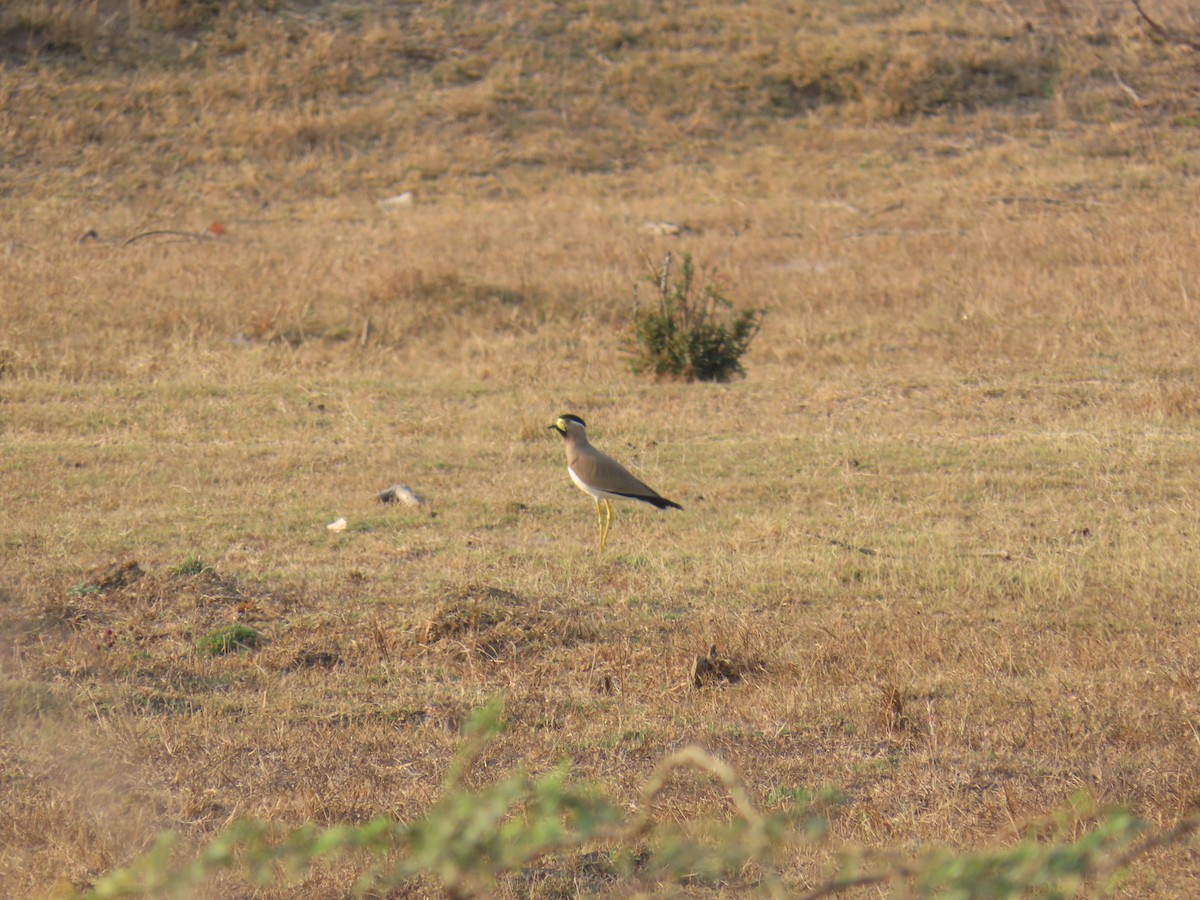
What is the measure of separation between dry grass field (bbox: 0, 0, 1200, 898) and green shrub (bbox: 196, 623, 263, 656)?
119 mm

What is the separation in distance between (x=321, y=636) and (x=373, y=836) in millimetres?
4328

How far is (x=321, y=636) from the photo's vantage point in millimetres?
5766

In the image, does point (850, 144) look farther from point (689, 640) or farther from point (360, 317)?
point (689, 640)

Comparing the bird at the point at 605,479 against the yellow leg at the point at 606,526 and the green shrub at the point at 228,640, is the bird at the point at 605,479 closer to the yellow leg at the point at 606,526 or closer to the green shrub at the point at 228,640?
the yellow leg at the point at 606,526

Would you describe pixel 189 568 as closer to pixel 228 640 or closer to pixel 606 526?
pixel 228 640

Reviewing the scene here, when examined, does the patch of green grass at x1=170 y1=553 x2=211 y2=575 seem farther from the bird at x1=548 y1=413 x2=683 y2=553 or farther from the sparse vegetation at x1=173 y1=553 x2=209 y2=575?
the bird at x1=548 y1=413 x2=683 y2=553

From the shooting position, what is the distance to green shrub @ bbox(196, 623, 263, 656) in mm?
5621

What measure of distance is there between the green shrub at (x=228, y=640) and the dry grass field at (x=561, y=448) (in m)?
0.12

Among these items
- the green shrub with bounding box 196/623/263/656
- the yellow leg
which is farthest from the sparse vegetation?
the yellow leg

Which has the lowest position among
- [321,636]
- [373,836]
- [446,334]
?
[446,334]

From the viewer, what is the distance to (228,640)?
223 inches

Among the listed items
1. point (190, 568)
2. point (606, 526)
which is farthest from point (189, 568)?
point (606, 526)

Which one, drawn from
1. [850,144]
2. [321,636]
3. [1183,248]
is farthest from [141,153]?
[321,636]

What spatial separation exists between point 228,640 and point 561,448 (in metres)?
4.21
